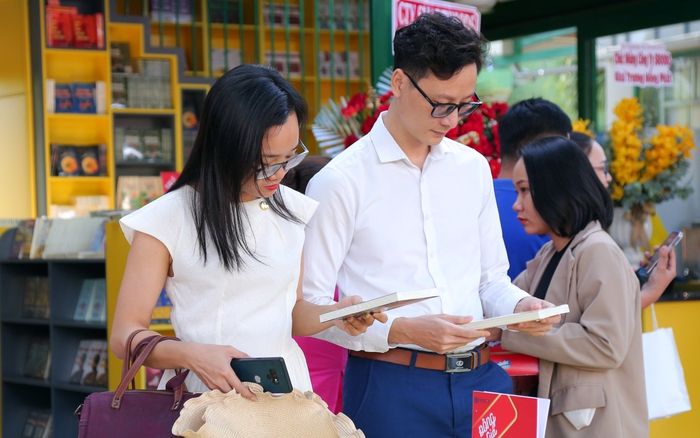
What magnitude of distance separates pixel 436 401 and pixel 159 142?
645 centimetres

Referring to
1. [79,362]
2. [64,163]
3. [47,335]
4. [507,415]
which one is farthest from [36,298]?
[507,415]

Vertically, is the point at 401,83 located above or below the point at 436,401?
above

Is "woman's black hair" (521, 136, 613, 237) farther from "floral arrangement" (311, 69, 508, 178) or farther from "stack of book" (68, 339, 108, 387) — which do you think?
"stack of book" (68, 339, 108, 387)

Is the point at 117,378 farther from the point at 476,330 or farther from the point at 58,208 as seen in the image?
the point at 58,208

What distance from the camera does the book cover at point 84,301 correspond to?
4.39 meters

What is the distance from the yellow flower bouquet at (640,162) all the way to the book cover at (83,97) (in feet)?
16.7

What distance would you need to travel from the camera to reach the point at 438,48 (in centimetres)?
181

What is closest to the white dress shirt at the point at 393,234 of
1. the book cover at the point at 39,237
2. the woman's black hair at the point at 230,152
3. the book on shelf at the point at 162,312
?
the woman's black hair at the point at 230,152

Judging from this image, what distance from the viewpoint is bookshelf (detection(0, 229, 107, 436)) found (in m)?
4.39

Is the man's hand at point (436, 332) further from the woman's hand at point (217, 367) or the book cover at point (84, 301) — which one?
the book cover at point (84, 301)

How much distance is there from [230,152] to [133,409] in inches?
20.1

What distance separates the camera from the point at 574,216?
2.28 meters

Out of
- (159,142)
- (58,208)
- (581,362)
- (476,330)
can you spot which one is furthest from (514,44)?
(476,330)

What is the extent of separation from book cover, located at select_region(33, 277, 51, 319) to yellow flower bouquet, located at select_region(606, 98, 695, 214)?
3.24 metres
